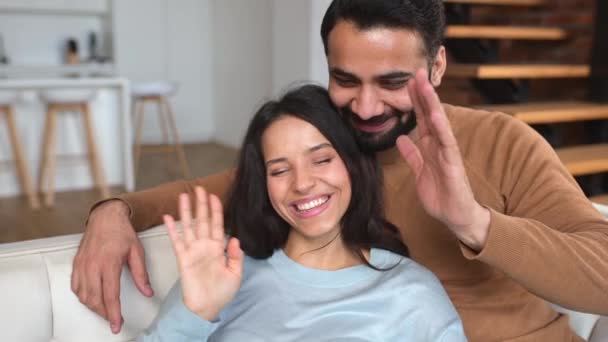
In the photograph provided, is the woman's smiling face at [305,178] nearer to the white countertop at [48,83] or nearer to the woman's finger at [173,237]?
the woman's finger at [173,237]

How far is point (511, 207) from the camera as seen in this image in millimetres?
1271

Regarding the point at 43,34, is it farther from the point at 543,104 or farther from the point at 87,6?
the point at 543,104

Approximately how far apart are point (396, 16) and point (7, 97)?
11.2ft

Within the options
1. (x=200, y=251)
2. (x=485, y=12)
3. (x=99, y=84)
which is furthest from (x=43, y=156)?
(x=200, y=251)

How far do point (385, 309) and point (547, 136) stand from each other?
2.31m

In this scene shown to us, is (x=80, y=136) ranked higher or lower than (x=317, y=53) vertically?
lower

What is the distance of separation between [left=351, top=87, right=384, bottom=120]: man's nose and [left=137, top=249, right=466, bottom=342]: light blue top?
286 millimetres

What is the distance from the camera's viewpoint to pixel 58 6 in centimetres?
595

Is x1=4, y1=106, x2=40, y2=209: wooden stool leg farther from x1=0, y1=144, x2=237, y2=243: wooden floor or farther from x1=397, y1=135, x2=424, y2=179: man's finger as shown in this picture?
x1=397, y1=135, x2=424, y2=179: man's finger

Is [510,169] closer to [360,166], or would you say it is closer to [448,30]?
[360,166]

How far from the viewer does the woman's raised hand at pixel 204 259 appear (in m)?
1.01

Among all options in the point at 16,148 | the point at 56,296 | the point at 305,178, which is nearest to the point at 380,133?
the point at 305,178

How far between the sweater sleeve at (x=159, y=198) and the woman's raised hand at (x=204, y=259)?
395 mm

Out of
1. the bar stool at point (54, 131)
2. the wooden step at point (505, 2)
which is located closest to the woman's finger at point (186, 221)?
the wooden step at point (505, 2)
